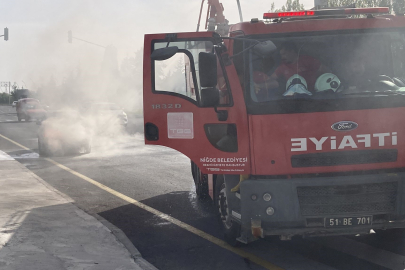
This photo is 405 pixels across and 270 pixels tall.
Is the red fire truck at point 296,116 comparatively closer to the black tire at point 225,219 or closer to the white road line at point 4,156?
the black tire at point 225,219

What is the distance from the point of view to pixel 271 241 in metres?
7.16

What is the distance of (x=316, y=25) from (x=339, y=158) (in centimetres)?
155

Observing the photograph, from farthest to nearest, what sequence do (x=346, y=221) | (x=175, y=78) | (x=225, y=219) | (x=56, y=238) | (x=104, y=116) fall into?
(x=104, y=116), (x=56, y=238), (x=225, y=219), (x=175, y=78), (x=346, y=221)

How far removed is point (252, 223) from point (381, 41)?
2.59m

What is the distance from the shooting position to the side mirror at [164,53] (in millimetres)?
6211

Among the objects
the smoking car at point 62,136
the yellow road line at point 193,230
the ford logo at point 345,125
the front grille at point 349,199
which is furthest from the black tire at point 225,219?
the smoking car at point 62,136

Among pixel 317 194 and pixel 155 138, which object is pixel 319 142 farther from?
pixel 155 138

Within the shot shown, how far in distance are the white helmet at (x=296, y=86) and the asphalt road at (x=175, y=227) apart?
1851mm

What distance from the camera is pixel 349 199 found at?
5.91m

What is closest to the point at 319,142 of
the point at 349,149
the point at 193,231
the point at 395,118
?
the point at 349,149

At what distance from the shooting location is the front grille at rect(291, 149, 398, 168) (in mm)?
5969

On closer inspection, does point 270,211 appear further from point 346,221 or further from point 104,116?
point 104,116

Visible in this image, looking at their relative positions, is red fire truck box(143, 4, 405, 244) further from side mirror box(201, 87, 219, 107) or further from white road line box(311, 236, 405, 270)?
white road line box(311, 236, 405, 270)

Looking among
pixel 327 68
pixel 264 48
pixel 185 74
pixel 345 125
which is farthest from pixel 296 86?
pixel 185 74
